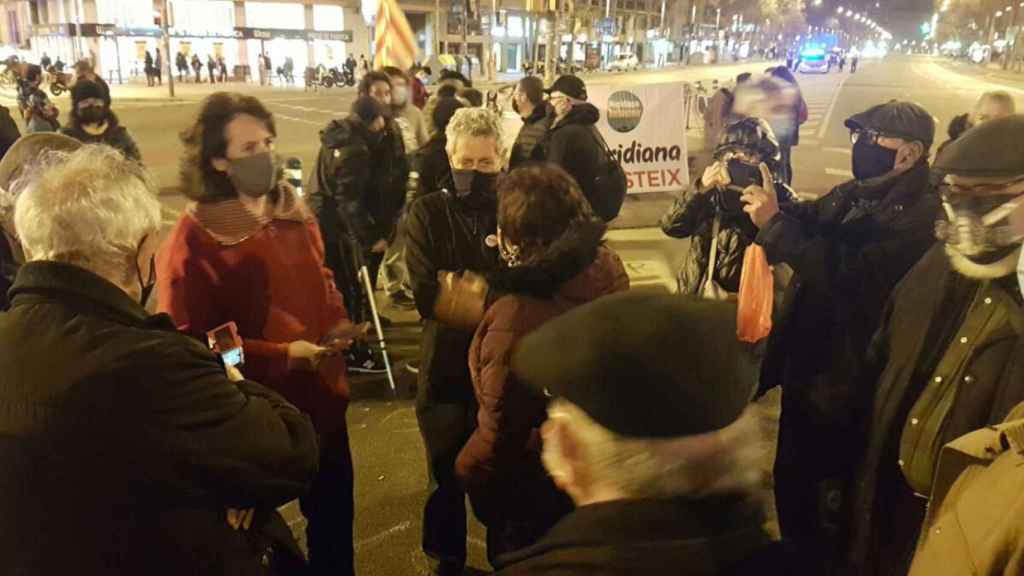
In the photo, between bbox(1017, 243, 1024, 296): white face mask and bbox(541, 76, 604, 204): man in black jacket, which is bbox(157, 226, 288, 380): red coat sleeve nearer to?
bbox(1017, 243, 1024, 296): white face mask

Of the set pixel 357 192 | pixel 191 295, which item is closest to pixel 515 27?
pixel 357 192

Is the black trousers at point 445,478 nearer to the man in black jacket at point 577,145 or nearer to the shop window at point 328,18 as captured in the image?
the man in black jacket at point 577,145

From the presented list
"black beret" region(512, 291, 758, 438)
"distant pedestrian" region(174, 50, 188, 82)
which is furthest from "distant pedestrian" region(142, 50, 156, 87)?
"black beret" region(512, 291, 758, 438)

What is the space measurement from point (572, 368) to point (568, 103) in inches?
203

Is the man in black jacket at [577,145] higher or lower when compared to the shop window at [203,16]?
lower

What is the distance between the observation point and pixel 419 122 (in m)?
8.30

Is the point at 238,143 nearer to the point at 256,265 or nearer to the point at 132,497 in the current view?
the point at 256,265

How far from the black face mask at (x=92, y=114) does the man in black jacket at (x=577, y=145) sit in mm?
3371

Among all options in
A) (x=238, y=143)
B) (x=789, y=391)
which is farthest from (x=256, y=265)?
(x=789, y=391)

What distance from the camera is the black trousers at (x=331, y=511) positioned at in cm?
296

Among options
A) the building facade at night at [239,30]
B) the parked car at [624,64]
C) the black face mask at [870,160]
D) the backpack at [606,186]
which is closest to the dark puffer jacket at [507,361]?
the black face mask at [870,160]

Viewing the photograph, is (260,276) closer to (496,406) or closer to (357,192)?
(496,406)

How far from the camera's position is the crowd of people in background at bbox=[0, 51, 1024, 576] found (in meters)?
1.28

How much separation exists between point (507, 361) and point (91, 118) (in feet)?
17.0
